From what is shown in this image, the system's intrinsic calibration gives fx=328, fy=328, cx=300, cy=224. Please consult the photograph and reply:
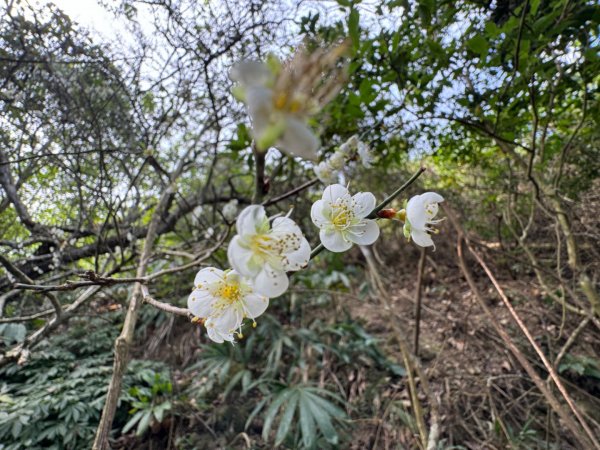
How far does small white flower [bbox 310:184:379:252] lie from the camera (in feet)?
1.90

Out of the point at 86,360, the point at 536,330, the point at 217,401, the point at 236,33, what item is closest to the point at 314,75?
the point at 236,33

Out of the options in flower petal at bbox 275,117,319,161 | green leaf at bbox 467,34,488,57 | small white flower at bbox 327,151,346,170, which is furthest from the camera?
small white flower at bbox 327,151,346,170

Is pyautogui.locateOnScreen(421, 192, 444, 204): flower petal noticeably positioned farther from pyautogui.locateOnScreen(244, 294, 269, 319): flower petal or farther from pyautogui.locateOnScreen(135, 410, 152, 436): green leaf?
pyautogui.locateOnScreen(135, 410, 152, 436): green leaf

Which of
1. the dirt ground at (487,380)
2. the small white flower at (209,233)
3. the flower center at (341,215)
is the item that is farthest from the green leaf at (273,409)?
the flower center at (341,215)

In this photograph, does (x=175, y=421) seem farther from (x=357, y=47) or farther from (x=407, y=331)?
(x=357, y=47)

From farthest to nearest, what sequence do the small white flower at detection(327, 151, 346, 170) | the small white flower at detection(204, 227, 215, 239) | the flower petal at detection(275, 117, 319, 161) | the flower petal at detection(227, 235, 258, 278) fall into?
1. the small white flower at detection(204, 227, 215, 239)
2. the small white flower at detection(327, 151, 346, 170)
3. the flower petal at detection(227, 235, 258, 278)
4. the flower petal at detection(275, 117, 319, 161)

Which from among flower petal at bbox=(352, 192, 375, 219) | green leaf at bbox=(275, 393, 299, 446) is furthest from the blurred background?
flower petal at bbox=(352, 192, 375, 219)

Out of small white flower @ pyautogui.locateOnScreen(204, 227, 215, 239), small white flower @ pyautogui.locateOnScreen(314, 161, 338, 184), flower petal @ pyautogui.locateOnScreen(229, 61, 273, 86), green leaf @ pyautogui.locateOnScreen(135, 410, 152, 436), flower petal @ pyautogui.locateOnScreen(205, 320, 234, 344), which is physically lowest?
green leaf @ pyautogui.locateOnScreen(135, 410, 152, 436)

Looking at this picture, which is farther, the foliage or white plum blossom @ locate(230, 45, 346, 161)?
the foliage

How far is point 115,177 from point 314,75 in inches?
91.9

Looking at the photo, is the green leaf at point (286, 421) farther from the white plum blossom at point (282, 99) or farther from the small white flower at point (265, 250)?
the white plum blossom at point (282, 99)

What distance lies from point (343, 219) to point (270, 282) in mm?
219

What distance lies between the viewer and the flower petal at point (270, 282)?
16.7 inches

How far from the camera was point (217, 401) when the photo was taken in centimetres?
204
